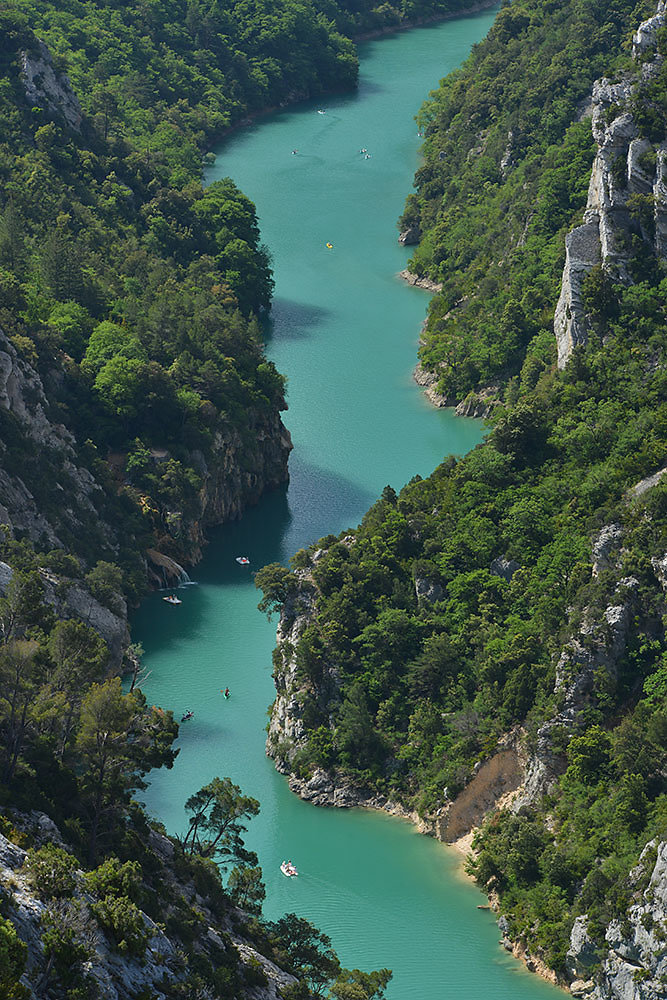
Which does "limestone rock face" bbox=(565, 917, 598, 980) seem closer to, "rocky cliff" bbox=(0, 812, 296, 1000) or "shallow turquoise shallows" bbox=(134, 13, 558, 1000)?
"shallow turquoise shallows" bbox=(134, 13, 558, 1000)

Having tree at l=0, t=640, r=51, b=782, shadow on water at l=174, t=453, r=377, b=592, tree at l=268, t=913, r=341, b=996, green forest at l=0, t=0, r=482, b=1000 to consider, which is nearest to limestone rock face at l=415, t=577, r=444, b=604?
green forest at l=0, t=0, r=482, b=1000

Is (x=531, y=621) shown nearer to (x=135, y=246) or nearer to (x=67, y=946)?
(x=67, y=946)

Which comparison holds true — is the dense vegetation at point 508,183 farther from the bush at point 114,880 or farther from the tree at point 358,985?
the bush at point 114,880

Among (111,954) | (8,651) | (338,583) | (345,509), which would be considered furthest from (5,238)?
(111,954)

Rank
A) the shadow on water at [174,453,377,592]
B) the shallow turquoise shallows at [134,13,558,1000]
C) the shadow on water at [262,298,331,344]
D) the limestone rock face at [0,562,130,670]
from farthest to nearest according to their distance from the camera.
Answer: the shadow on water at [262,298,331,344] → the shadow on water at [174,453,377,592] → the limestone rock face at [0,562,130,670] → the shallow turquoise shallows at [134,13,558,1000]

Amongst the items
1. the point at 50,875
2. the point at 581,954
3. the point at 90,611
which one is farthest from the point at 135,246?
the point at 50,875

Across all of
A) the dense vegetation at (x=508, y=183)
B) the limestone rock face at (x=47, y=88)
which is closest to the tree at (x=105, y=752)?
the dense vegetation at (x=508, y=183)
